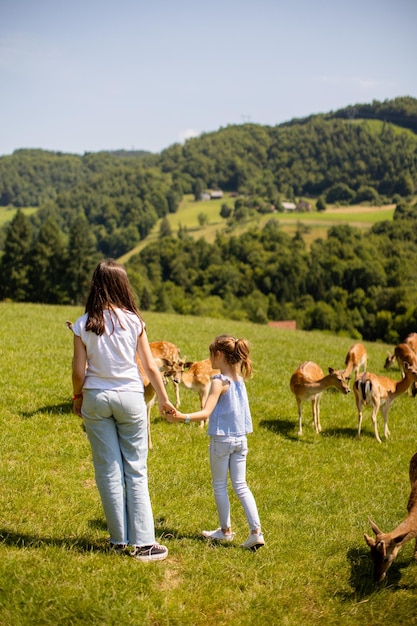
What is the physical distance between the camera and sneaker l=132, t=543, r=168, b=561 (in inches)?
234

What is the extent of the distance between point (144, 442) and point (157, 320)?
2074 centimetres

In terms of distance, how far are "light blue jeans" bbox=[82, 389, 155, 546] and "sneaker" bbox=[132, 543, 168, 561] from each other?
69 millimetres

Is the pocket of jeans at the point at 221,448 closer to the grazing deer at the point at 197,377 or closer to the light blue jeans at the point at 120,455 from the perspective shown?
the light blue jeans at the point at 120,455

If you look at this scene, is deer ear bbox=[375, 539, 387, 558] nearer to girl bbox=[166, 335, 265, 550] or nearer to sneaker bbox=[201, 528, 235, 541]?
girl bbox=[166, 335, 265, 550]

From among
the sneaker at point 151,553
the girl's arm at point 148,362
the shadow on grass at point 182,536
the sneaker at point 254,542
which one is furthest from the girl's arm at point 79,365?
the sneaker at point 254,542

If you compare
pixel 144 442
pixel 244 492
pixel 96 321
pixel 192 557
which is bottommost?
pixel 192 557

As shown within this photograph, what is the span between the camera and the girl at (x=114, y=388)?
18.3ft

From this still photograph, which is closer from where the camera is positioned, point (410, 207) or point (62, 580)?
point (62, 580)

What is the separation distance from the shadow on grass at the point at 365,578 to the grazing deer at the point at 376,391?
562cm

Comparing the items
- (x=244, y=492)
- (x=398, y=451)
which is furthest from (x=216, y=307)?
(x=244, y=492)

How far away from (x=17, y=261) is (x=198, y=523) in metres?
56.1

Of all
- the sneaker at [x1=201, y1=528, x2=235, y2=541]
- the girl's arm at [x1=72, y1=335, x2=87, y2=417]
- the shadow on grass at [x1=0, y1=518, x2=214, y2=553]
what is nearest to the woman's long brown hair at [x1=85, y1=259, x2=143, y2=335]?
the girl's arm at [x1=72, y1=335, x2=87, y2=417]

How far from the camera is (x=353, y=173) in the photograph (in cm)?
16125

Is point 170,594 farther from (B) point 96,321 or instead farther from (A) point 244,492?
(B) point 96,321
